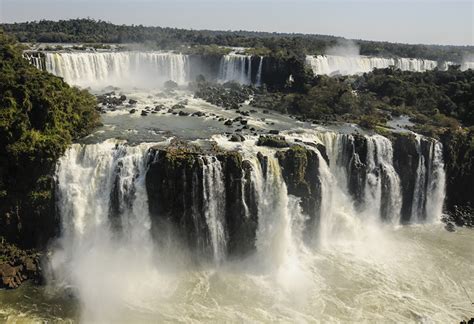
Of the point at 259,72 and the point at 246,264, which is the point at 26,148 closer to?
the point at 246,264

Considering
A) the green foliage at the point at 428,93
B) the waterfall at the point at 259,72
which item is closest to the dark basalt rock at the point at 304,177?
the green foliage at the point at 428,93

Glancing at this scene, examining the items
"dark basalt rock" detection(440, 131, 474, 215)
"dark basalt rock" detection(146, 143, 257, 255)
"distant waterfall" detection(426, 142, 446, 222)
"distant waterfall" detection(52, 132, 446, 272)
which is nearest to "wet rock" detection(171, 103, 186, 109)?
"distant waterfall" detection(52, 132, 446, 272)

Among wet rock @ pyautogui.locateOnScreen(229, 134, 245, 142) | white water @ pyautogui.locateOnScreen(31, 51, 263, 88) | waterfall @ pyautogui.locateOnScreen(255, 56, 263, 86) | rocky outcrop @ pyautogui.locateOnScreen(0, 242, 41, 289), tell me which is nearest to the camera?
rocky outcrop @ pyautogui.locateOnScreen(0, 242, 41, 289)

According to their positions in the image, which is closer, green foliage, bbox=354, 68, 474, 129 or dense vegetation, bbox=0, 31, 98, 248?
dense vegetation, bbox=0, 31, 98, 248

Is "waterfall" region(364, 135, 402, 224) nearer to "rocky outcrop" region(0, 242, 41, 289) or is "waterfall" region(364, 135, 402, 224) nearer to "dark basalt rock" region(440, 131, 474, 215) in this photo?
"dark basalt rock" region(440, 131, 474, 215)

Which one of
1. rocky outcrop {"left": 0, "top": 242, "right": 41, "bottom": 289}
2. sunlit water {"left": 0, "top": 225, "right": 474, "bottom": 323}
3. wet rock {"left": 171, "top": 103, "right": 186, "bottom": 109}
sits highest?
wet rock {"left": 171, "top": 103, "right": 186, "bottom": 109}

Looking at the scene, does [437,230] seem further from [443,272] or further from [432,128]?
[432,128]

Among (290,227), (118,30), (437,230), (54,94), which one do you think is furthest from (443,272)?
(118,30)
